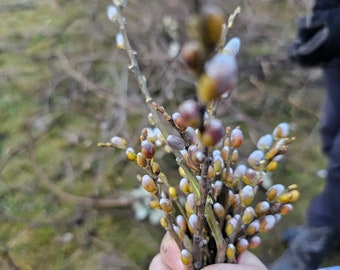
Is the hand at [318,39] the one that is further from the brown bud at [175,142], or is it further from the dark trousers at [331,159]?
the brown bud at [175,142]

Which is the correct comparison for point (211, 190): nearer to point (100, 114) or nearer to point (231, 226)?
point (231, 226)

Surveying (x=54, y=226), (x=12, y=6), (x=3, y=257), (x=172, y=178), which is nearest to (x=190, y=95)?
(x=172, y=178)

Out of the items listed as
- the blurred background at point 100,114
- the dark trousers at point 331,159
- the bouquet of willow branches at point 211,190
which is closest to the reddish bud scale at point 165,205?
the bouquet of willow branches at point 211,190

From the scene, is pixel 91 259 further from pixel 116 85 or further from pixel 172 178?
pixel 116 85

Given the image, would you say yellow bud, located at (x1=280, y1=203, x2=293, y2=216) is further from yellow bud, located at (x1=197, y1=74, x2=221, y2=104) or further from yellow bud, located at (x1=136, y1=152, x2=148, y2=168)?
yellow bud, located at (x1=197, y1=74, x2=221, y2=104)

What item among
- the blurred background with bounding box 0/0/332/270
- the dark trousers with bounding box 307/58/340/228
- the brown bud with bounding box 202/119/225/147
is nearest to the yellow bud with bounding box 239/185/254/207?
the brown bud with bounding box 202/119/225/147

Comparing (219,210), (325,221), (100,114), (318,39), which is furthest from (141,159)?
(100,114)
